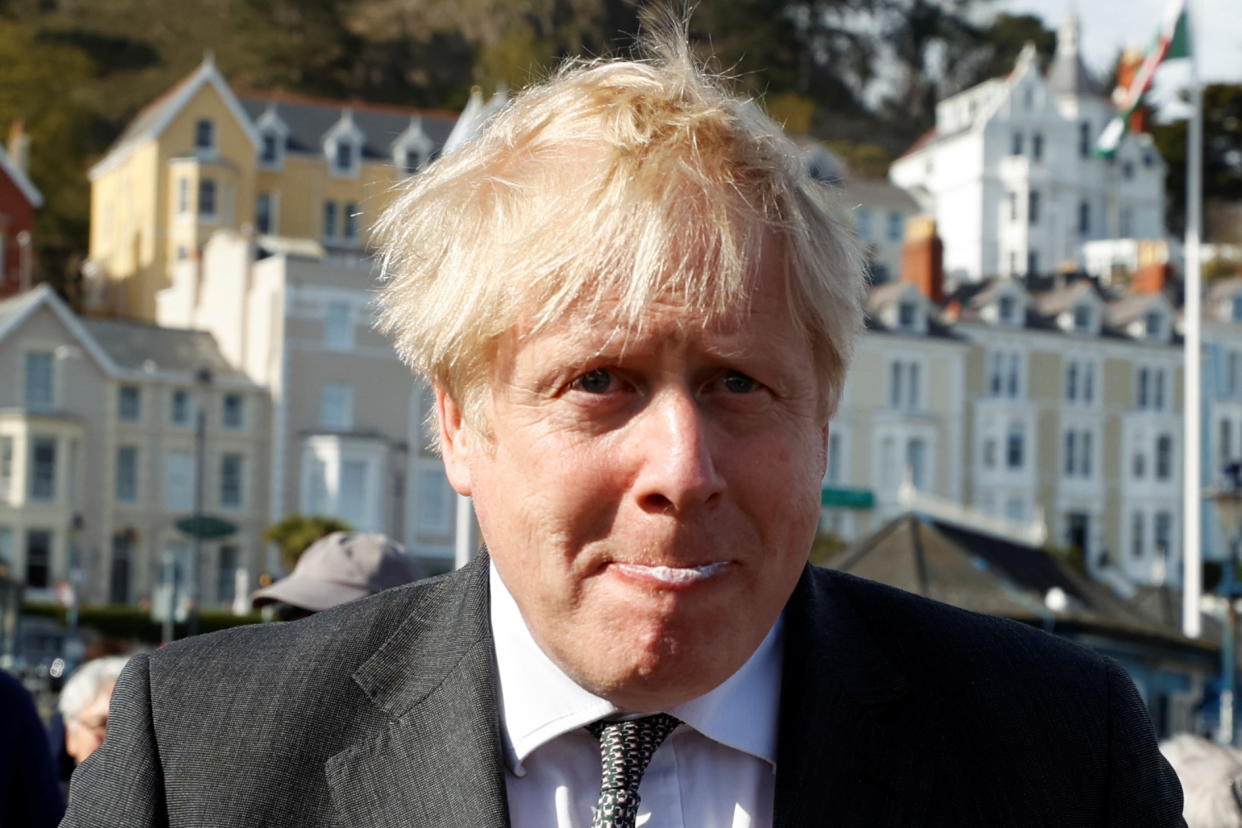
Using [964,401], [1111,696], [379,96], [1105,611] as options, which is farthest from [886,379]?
[1111,696]

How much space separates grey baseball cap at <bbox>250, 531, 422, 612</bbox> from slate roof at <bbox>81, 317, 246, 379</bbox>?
5166 centimetres

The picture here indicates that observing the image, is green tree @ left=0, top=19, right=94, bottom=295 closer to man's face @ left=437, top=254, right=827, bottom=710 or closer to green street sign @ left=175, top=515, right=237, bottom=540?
green street sign @ left=175, top=515, right=237, bottom=540

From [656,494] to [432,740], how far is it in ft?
1.61

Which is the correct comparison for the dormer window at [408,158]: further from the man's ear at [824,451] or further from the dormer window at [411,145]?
the man's ear at [824,451]

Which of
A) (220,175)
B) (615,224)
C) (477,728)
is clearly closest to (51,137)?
(220,175)

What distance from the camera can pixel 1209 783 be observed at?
4.69 m

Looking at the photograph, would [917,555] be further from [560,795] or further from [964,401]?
[964,401]

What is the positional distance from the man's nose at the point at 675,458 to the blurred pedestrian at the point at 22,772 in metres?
3.18

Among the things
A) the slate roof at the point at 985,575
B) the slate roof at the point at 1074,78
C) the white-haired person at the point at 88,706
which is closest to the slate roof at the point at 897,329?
the slate roof at the point at 1074,78

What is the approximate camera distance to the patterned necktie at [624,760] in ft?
7.89

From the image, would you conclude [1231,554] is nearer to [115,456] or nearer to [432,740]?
[432,740]

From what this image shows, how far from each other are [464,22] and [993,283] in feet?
134

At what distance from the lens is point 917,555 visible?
50.9ft

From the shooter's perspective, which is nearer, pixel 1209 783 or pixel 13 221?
pixel 1209 783
